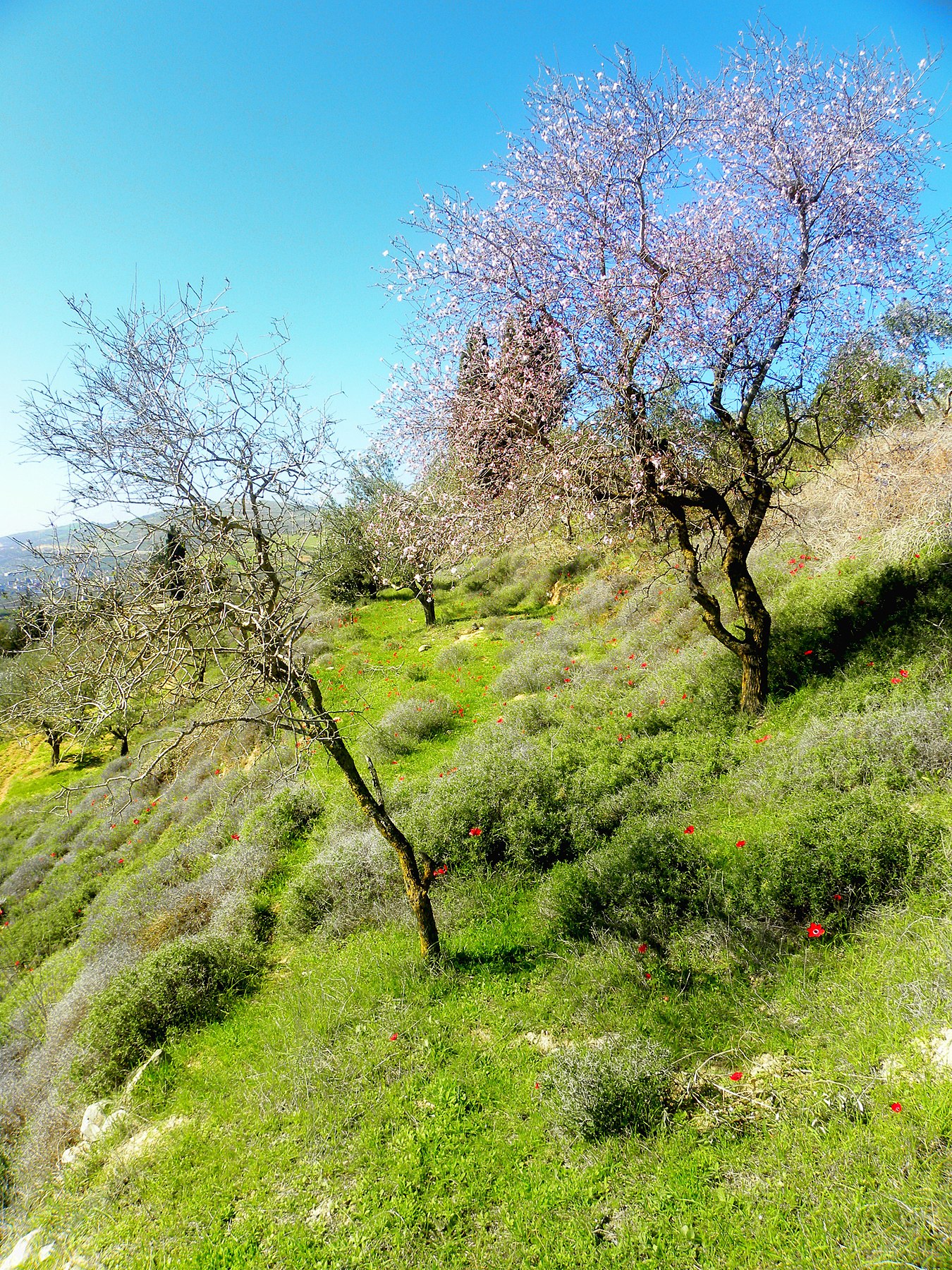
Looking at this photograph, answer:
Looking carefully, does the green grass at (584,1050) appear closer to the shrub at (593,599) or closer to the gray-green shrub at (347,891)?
the gray-green shrub at (347,891)

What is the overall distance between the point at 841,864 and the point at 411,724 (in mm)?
9540

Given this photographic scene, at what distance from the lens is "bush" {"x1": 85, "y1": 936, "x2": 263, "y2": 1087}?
6.34m

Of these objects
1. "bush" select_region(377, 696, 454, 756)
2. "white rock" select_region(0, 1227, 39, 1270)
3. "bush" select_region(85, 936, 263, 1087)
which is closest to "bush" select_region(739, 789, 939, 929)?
"bush" select_region(85, 936, 263, 1087)

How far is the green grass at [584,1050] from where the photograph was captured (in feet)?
11.0

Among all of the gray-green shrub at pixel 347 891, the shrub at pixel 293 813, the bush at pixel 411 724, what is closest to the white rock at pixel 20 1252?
the gray-green shrub at pixel 347 891

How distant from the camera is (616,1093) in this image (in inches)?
161

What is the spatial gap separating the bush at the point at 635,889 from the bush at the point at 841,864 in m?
0.60

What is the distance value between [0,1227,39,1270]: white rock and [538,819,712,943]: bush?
16.0 ft

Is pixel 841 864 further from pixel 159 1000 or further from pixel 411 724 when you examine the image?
pixel 411 724

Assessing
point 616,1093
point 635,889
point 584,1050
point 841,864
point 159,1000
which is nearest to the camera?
point 616,1093

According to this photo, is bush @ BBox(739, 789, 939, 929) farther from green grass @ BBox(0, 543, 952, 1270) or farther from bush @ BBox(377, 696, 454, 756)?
bush @ BBox(377, 696, 454, 756)

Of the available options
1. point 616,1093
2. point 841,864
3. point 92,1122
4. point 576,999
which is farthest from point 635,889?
point 92,1122

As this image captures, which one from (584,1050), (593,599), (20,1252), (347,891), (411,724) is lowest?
(20,1252)

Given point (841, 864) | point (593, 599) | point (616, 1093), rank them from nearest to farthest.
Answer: point (616, 1093) < point (841, 864) < point (593, 599)
